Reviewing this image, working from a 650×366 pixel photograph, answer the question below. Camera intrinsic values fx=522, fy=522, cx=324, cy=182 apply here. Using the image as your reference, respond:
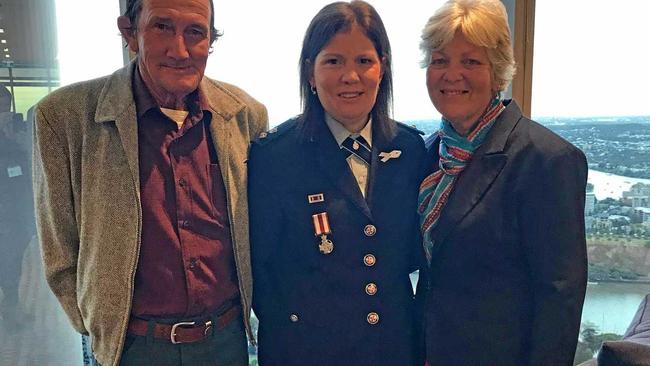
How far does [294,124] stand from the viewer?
146cm

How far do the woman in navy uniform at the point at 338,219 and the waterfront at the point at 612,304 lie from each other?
124cm

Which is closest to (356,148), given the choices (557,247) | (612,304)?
(557,247)

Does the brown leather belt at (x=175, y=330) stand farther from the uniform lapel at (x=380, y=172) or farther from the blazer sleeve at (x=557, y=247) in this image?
the blazer sleeve at (x=557, y=247)

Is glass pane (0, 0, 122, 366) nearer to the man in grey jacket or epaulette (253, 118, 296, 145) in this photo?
the man in grey jacket

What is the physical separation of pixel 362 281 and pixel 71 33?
5.07ft

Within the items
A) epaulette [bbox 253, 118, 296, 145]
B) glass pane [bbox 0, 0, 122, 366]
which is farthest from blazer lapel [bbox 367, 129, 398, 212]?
glass pane [bbox 0, 0, 122, 366]

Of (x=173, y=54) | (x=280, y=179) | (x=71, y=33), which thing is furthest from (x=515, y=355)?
(x=71, y=33)

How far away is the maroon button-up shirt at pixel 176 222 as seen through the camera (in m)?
1.29

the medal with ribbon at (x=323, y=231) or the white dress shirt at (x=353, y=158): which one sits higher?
the white dress shirt at (x=353, y=158)

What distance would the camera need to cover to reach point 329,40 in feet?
4.40

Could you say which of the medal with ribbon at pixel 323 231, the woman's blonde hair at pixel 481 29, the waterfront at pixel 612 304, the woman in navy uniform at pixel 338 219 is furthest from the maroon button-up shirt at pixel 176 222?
the waterfront at pixel 612 304

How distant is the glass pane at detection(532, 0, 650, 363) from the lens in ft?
6.69

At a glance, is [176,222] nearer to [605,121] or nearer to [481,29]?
[481,29]

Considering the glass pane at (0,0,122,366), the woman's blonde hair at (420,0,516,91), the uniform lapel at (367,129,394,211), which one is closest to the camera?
the woman's blonde hair at (420,0,516,91)
